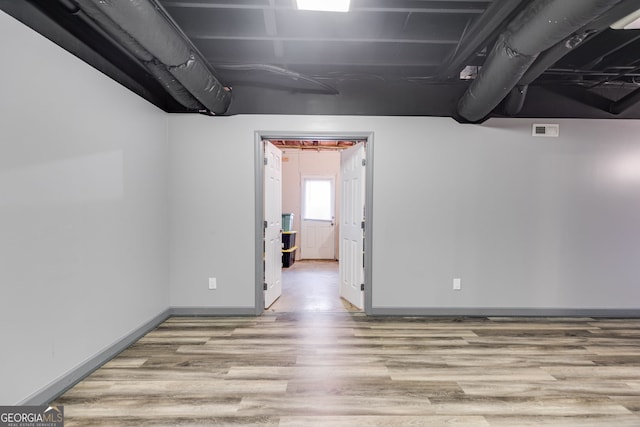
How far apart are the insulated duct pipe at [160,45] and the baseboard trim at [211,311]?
2.22 m

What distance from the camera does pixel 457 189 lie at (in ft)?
11.6

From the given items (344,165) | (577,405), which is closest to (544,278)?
(577,405)

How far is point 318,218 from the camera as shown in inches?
297

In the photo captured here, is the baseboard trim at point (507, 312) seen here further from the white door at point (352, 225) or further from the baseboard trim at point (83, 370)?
the baseboard trim at point (83, 370)

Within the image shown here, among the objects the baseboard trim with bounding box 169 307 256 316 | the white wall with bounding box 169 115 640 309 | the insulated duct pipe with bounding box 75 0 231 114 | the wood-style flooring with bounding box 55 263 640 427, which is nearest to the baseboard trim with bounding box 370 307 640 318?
the white wall with bounding box 169 115 640 309

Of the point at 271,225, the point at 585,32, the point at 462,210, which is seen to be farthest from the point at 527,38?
the point at 271,225

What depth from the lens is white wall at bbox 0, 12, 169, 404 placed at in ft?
5.61

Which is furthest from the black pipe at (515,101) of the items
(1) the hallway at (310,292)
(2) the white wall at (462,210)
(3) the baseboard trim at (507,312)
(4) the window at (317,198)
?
(4) the window at (317,198)

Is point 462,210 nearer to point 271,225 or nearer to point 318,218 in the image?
point 271,225

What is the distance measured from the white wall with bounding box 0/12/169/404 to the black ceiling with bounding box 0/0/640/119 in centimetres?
23

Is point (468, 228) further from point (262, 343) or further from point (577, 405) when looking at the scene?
point (262, 343)

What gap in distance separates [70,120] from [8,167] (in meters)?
0.57

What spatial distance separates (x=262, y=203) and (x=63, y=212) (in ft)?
6.03

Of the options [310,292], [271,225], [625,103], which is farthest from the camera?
[310,292]
